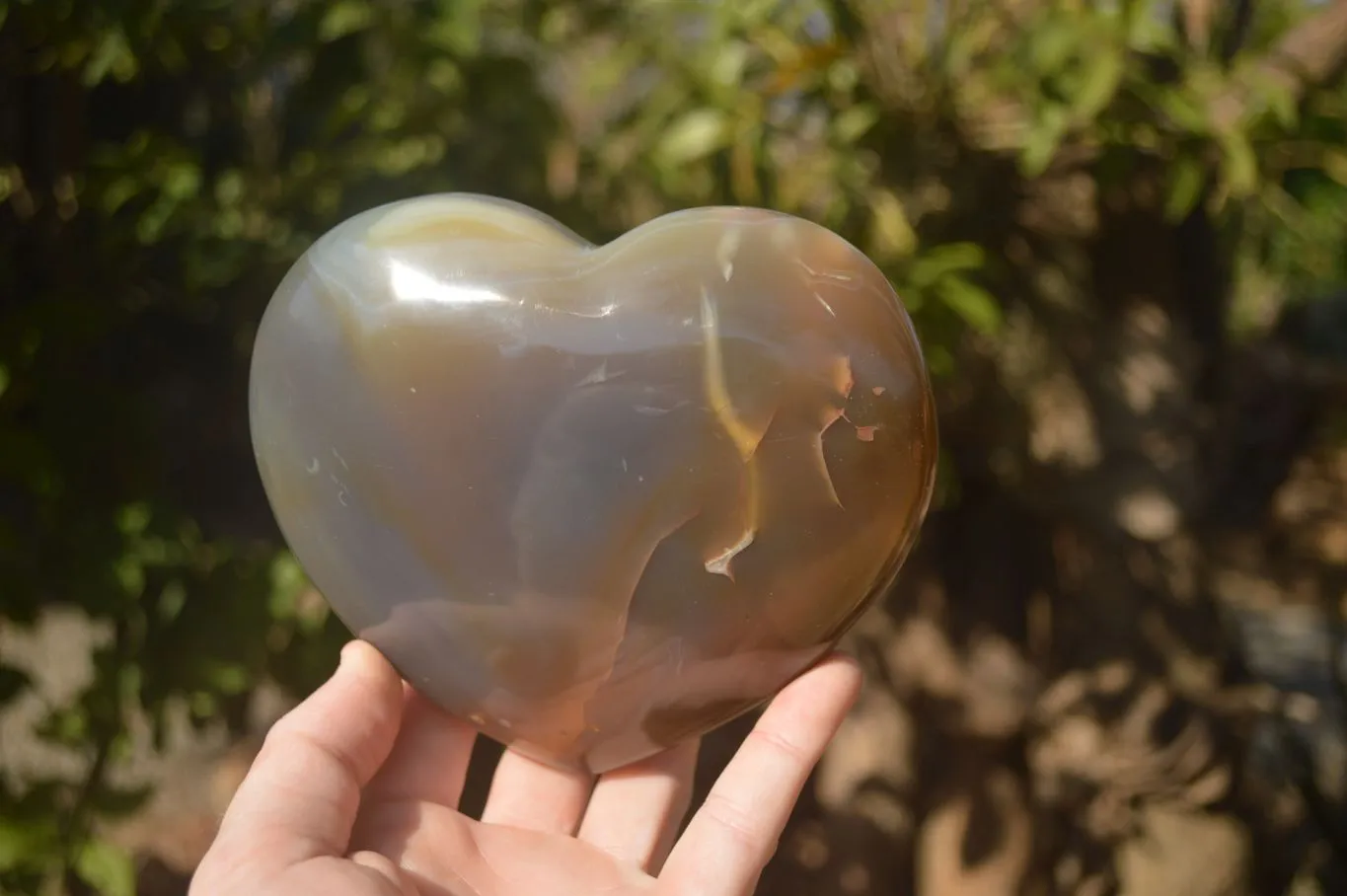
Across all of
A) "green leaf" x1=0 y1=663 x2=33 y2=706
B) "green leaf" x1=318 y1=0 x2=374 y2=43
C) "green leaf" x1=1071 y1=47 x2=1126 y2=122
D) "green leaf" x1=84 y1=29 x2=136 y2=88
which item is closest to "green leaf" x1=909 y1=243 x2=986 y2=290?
"green leaf" x1=1071 y1=47 x2=1126 y2=122

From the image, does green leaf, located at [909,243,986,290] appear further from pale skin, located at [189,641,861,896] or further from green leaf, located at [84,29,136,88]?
green leaf, located at [84,29,136,88]

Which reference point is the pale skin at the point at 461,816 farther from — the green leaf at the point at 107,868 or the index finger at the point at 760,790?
the green leaf at the point at 107,868

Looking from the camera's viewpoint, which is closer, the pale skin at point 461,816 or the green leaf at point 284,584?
the pale skin at point 461,816

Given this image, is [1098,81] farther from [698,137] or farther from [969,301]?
[698,137]

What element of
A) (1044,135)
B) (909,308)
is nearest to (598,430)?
(909,308)

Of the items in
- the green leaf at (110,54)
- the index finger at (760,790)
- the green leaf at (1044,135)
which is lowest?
the index finger at (760,790)

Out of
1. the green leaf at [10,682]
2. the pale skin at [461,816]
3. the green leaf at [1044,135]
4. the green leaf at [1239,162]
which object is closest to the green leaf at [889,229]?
the green leaf at [1044,135]
